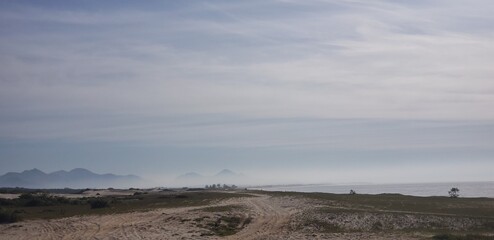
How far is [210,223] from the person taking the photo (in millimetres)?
36562

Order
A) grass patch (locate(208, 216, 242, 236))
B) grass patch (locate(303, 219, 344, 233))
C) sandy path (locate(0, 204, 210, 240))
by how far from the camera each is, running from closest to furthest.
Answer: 1. sandy path (locate(0, 204, 210, 240))
2. grass patch (locate(208, 216, 242, 236))
3. grass patch (locate(303, 219, 344, 233))

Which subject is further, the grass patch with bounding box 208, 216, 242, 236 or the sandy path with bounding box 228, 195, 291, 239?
the grass patch with bounding box 208, 216, 242, 236

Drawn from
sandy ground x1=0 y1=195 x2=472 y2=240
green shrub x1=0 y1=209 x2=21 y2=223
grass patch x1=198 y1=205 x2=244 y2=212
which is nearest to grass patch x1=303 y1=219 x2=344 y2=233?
sandy ground x1=0 y1=195 x2=472 y2=240

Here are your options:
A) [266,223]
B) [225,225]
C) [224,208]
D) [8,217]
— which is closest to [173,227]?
[225,225]

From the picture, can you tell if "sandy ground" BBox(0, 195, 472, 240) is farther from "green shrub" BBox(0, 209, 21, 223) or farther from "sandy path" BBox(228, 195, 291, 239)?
"green shrub" BBox(0, 209, 21, 223)

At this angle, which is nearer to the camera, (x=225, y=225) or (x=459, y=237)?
(x=459, y=237)

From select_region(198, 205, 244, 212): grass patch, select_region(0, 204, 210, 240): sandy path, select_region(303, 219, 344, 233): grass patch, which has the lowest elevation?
select_region(0, 204, 210, 240): sandy path

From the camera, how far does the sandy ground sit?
31641 millimetres

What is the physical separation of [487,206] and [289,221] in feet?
64.4

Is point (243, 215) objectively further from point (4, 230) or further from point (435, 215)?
point (4, 230)

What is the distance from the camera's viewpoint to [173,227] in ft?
115

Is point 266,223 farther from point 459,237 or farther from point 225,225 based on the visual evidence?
point 459,237

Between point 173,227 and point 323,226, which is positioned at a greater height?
point 323,226

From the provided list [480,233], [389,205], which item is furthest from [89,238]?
[389,205]
